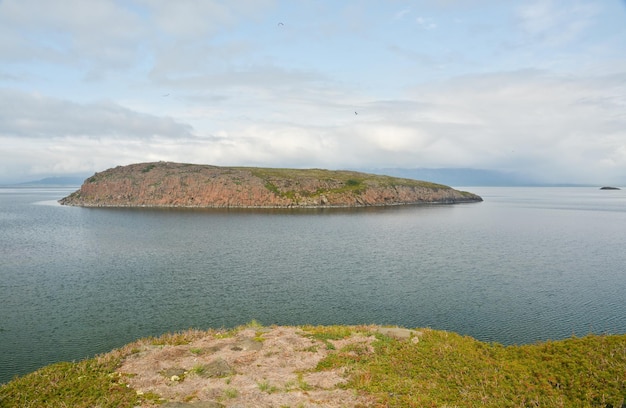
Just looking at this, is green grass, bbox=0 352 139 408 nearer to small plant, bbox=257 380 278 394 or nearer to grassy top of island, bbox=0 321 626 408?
grassy top of island, bbox=0 321 626 408

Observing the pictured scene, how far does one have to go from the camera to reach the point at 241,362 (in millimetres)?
27203

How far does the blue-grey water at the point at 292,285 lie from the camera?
4125cm

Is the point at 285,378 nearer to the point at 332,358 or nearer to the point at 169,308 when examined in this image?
the point at 332,358

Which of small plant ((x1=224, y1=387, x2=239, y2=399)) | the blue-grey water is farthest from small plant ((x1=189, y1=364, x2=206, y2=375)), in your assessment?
the blue-grey water

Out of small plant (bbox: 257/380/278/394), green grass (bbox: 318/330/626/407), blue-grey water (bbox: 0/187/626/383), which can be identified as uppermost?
green grass (bbox: 318/330/626/407)

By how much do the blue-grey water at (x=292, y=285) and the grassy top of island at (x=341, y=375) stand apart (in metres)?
11.2

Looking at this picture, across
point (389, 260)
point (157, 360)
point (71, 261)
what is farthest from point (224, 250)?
point (157, 360)

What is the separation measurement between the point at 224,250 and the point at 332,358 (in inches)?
2445

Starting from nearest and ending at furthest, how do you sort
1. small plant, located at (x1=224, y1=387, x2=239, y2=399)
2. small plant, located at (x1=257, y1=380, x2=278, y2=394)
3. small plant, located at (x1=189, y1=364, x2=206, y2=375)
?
small plant, located at (x1=224, y1=387, x2=239, y2=399) → small plant, located at (x1=257, y1=380, x2=278, y2=394) → small plant, located at (x1=189, y1=364, x2=206, y2=375)

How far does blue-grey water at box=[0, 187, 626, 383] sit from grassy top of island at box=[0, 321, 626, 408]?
11234 mm

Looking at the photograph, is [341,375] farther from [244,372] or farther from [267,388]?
[244,372]

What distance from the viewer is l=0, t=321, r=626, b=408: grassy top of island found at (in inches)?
841

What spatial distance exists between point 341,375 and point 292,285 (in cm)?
3245

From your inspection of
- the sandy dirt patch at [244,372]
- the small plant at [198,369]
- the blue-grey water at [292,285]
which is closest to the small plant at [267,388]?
the sandy dirt patch at [244,372]
